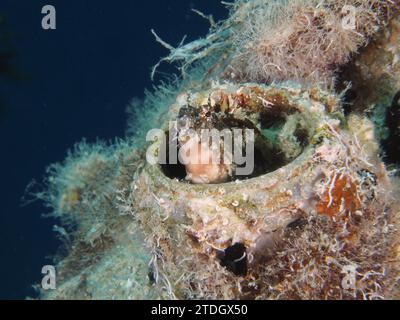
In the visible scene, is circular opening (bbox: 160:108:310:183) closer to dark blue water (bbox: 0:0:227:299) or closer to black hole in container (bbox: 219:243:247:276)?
black hole in container (bbox: 219:243:247:276)

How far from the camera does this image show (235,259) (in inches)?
85.5

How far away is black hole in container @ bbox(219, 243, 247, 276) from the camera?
215cm

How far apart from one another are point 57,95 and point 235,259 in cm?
2025

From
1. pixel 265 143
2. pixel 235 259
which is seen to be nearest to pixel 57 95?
pixel 265 143

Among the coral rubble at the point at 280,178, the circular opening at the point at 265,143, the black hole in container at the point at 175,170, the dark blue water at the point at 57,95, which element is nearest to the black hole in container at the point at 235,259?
the coral rubble at the point at 280,178

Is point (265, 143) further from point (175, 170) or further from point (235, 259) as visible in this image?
point (235, 259)

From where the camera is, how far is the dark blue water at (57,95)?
18766 millimetres

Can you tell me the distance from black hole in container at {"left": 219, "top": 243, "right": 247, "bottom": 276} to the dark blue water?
1693cm

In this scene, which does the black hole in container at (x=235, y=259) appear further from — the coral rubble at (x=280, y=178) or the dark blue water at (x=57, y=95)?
the dark blue water at (x=57, y=95)

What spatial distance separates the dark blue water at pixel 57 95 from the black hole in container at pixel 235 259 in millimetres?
16925

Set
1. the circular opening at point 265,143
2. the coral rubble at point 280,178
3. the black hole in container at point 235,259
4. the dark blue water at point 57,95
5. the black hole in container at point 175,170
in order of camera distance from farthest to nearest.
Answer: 1. the dark blue water at point 57,95
2. the black hole in container at point 175,170
3. the circular opening at point 265,143
4. the black hole in container at point 235,259
5. the coral rubble at point 280,178

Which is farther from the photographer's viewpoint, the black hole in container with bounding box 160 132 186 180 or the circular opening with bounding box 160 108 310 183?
the black hole in container with bounding box 160 132 186 180

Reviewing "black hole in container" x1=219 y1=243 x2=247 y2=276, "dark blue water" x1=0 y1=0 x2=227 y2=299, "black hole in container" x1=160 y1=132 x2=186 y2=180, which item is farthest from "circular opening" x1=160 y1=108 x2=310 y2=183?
"dark blue water" x1=0 y1=0 x2=227 y2=299
